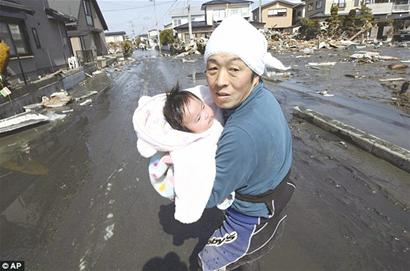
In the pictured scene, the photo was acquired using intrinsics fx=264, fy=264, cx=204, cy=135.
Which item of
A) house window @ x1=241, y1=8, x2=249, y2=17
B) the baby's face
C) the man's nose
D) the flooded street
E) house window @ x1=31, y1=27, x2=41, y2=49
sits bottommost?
the flooded street

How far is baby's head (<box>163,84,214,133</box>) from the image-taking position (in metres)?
1.53

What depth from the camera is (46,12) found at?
57.5 ft

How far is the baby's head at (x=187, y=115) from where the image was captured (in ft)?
5.02

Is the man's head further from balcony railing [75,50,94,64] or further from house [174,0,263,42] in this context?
house [174,0,263,42]

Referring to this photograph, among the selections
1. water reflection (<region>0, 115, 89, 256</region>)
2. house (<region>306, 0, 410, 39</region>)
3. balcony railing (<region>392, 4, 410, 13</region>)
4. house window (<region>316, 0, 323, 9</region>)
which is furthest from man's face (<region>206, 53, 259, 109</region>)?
balcony railing (<region>392, 4, 410, 13</region>)

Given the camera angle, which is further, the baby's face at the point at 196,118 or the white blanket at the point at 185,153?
the baby's face at the point at 196,118

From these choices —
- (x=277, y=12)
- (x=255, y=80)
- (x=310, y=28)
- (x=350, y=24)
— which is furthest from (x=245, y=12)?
(x=255, y=80)

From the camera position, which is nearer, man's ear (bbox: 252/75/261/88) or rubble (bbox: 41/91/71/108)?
man's ear (bbox: 252/75/261/88)

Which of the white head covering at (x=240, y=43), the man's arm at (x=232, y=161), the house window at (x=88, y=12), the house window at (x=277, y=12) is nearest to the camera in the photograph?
the man's arm at (x=232, y=161)

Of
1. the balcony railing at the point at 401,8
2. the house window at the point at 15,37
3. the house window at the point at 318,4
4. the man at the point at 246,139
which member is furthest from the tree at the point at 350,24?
the man at the point at 246,139

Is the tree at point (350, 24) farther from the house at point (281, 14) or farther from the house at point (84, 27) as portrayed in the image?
the house at point (84, 27)

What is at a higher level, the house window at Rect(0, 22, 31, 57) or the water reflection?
the house window at Rect(0, 22, 31, 57)

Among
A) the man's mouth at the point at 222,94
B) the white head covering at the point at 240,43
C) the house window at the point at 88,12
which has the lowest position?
the man's mouth at the point at 222,94

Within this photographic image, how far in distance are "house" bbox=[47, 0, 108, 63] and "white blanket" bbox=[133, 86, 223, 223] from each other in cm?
2581
